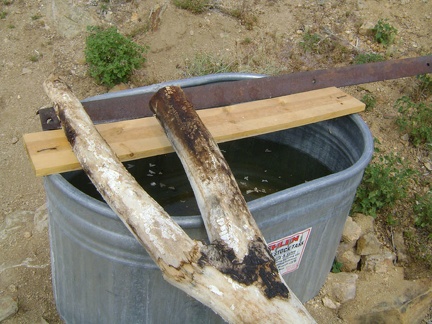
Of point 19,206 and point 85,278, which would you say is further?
point 19,206

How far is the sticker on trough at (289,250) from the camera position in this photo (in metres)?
2.51

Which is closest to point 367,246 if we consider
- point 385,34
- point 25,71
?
point 385,34

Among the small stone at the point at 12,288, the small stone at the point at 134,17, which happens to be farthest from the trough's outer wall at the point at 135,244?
the small stone at the point at 134,17

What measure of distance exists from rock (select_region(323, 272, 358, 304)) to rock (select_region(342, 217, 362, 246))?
220mm

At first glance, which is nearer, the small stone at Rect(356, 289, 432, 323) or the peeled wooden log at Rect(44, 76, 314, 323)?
the peeled wooden log at Rect(44, 76, 314, 323)

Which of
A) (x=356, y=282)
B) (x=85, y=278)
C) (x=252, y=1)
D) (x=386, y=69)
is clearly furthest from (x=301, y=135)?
(x=252, y=1)

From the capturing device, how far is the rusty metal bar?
2.63 meters

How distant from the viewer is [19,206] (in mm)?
3621

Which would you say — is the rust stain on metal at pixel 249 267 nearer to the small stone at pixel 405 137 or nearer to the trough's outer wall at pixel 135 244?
the trough's outer wall at pixel 135 244

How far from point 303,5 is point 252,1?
0.46m

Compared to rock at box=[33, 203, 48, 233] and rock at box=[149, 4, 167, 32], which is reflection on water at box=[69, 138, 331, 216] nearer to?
rock at box=[33, 203, 48, 233]

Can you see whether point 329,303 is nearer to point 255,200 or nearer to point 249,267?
point 255,200

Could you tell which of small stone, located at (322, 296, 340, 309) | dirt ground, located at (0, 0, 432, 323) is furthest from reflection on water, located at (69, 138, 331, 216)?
dirt ground, located at (0, 0, 432, 323)

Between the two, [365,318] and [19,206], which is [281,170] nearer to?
[365,318]
